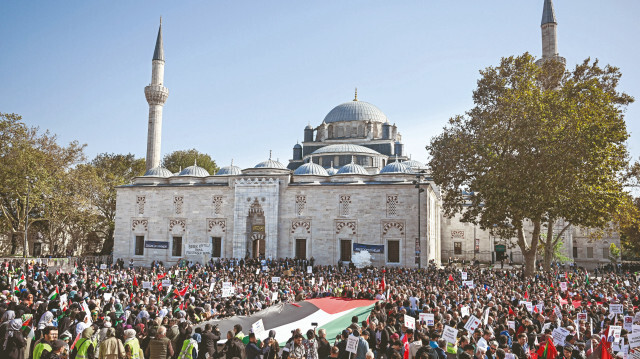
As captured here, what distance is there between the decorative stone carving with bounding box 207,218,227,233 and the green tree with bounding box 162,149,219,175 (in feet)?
60.4

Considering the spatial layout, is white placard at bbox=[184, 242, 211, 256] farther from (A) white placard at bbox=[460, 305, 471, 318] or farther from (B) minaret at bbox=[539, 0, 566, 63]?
(B) minaret at bbox=[539, 0, 566, 63]

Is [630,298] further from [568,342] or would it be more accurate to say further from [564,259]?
[564,259]

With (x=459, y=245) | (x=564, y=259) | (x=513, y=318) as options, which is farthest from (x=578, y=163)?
(x=459, y=245)

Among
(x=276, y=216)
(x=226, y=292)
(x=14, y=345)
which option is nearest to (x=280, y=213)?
(x=276, y=216)

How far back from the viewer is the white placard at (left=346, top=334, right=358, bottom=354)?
766 centimetres

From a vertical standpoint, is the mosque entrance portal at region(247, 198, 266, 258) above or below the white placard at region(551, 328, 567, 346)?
above

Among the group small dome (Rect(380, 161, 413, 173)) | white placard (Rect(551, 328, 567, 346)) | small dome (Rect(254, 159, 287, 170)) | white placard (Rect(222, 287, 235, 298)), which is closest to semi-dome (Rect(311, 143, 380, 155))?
small dome (Rect(380, 161, 413, 173))

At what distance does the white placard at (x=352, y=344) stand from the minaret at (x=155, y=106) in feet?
107

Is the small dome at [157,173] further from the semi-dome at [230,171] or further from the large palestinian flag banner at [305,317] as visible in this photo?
the large palestinian flag banner at [305,317]

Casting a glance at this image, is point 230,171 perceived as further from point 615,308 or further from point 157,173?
point 615,308

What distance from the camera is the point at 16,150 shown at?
33.6 m

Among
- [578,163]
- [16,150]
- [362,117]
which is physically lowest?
[578,163]

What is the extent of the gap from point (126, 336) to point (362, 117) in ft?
129

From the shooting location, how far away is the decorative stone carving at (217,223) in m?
32.4
